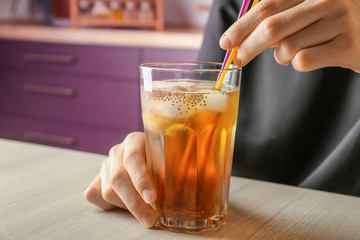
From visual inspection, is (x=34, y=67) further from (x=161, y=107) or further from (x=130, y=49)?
(x=161, y=107)

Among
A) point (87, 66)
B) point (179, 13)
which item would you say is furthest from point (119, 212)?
point (179, 13)

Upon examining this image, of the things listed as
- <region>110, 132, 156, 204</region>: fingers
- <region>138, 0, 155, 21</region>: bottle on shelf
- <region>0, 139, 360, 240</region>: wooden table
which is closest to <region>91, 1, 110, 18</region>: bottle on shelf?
<region>138, 0, 155, 21</region>: bottle on shelf

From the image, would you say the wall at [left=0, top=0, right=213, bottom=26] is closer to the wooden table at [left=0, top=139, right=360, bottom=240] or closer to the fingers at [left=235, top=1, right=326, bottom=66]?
the wooden table at [left=0, top=139, right=360, bottom=240]

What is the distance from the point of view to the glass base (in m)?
0.66

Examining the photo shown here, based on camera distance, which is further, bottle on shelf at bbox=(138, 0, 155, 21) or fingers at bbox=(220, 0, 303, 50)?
bottle on shelf at bbox=(138, 0, 155, 21)

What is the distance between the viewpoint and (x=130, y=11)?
125 inches

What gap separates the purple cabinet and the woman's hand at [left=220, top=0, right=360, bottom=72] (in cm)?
195

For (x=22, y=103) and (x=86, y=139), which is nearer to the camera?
(x=86, y=139)

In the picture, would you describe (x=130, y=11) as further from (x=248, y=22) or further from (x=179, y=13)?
(x=248, y=22)

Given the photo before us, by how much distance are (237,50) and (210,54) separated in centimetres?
76

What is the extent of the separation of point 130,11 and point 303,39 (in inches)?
104

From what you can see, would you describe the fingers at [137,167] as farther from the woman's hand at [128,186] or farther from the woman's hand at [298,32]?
the woman's hand at [298,32]

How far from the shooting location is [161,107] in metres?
0.65

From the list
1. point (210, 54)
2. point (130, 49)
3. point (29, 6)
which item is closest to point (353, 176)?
point (210, 54)
